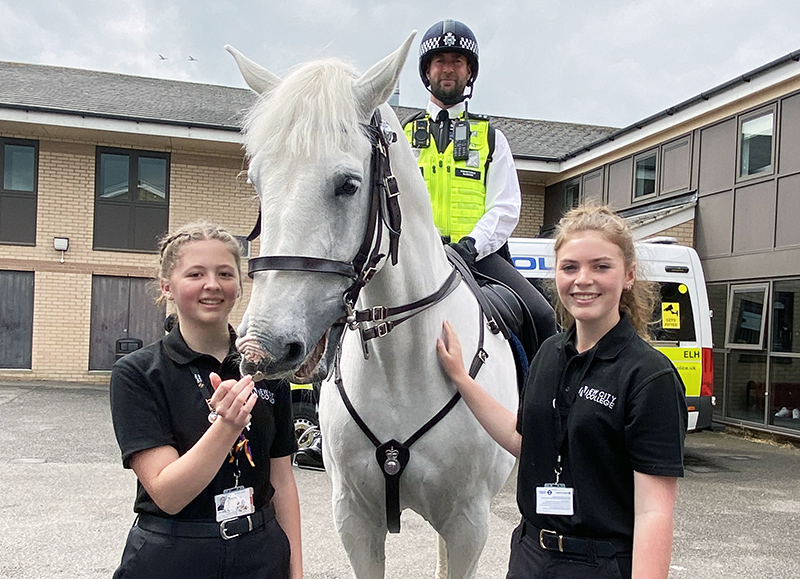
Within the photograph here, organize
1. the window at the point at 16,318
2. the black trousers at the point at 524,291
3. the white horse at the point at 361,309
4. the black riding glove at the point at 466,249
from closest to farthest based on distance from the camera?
1. the white horse at the point at 361,309
2. the black riding glove at the point at 466,249
3. the black trousers at the point at 524,291
4. the window at the point at 16,318

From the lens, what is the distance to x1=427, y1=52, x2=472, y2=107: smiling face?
325cm

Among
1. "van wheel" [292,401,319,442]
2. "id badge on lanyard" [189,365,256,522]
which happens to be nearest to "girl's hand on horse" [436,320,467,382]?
"id badge on lanyard" [189,365,256,522]

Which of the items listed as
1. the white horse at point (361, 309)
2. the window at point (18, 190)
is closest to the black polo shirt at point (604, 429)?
the white horse at point (361, 309)

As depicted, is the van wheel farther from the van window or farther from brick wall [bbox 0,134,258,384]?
brick wall [bbox 0,134,258,384]

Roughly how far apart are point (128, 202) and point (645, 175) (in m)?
10.9

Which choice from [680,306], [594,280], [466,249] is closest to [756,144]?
[680,306]

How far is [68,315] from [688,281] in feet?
39.1

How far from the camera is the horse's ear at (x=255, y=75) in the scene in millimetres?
2088

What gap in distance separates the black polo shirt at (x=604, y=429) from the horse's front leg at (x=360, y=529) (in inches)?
35.4

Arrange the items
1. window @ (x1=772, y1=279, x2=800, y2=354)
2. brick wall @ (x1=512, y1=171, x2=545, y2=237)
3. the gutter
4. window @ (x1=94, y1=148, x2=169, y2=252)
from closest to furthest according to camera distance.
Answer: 1. window @ (x1=772, y1=279, x2=800, y2=354)
2. the gutter
3. window @ (x1=94, y1=148, x2=169, y2=252)
4. brick wall @ (x1=512, y1=171, x2=545, y2=237)

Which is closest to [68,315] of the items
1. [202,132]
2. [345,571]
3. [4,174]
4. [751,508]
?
[4,174]

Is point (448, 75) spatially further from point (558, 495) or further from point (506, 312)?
point (558, 495)

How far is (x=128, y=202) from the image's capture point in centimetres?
1368

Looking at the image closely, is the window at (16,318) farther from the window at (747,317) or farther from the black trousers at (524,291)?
the window at (747,317)
